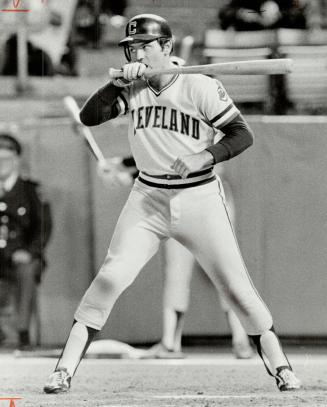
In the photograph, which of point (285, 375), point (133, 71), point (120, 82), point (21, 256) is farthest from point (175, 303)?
point (133, 71)

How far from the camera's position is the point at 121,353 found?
6.29 m

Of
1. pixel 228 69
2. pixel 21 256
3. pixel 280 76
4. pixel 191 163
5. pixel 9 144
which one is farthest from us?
pixel 280 76

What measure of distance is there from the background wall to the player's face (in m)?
2.45

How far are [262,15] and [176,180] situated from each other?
348 cm

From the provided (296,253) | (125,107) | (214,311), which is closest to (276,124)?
(296,253)

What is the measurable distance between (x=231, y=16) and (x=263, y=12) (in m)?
0.25

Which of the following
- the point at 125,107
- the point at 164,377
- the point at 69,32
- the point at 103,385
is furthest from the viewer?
the point at 69,32

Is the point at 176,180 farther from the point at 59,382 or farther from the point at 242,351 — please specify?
the point at 242,351

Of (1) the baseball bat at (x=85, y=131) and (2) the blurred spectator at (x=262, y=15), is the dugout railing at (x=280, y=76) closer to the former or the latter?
(2) the blurred spectator at (x=262, y=15)

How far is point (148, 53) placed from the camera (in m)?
4.22

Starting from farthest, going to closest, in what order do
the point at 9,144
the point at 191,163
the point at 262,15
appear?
the point at 262,15, the point at 9,144, the point at 191,163

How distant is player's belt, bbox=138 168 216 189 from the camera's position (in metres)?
4.22

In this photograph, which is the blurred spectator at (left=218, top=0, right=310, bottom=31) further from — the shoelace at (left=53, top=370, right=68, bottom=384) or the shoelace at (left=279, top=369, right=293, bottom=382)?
the shoelace at (left=53, top=370, right=68, bottom=384)

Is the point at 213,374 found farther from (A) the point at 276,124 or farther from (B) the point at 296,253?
(A) the point at 276,124
